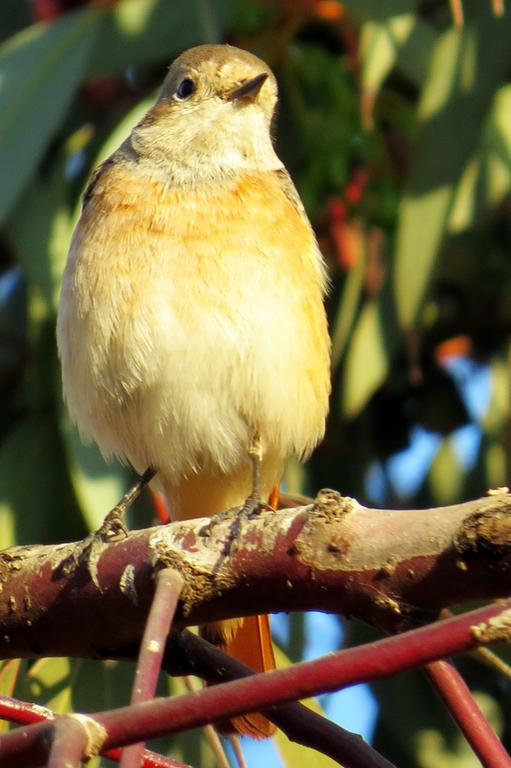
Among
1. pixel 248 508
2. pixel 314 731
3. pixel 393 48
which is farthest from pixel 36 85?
pixel 314 731

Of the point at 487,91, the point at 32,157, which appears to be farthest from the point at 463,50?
the point at 32,157

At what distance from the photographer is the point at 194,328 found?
241 centimetres

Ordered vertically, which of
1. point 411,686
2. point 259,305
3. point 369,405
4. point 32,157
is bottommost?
point 411,686

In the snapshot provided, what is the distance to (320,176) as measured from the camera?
327cm

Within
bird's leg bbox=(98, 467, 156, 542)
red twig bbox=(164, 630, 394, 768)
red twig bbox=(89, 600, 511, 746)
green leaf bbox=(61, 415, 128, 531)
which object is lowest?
green leaf bbox=(61, 415, 128, 531)

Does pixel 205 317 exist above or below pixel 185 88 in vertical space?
below

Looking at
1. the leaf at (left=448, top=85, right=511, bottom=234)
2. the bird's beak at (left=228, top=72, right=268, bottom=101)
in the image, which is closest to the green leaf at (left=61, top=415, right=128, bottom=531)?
the bird's beak at (left=228, top=72, right=268, bottom=101)

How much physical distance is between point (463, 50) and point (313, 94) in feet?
2.31

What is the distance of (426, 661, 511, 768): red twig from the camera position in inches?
42.8

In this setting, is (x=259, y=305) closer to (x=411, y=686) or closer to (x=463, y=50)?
(x=463, y=50)

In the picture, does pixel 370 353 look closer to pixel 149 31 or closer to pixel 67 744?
pixel 149 31

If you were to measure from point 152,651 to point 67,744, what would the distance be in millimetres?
207

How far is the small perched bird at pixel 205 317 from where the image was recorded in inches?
95.5

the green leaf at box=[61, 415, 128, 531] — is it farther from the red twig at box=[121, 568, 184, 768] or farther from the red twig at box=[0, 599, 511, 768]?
the red twig at box=[0, 599, 511, 768]
